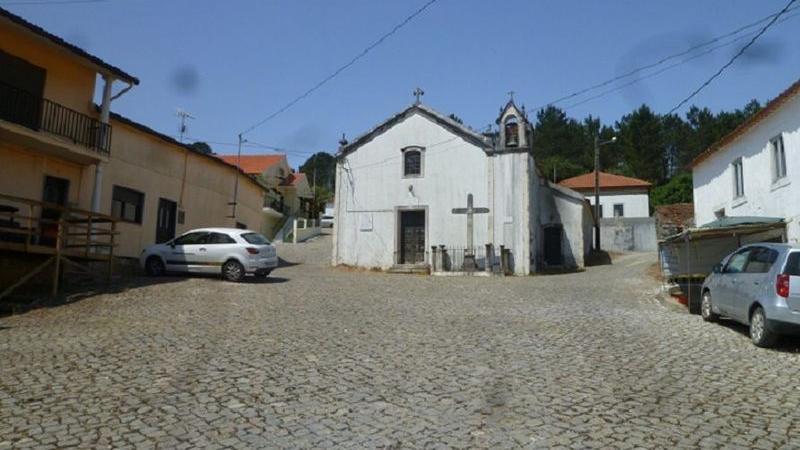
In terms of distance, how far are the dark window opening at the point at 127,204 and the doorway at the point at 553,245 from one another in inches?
759

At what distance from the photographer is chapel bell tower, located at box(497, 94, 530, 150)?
81.5 ft

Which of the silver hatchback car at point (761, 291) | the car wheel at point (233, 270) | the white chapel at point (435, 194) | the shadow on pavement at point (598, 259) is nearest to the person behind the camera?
the silver hatchback car at point (761, 291)

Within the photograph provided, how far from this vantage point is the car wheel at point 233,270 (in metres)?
17.2

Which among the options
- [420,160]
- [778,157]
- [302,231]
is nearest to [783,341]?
[778,157]

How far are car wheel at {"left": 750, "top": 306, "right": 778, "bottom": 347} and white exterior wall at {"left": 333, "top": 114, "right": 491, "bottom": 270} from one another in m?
15.3

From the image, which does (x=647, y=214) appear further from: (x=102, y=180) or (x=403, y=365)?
(x=403, y=365)

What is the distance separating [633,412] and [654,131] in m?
62.2

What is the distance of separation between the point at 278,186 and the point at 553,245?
1210 inches

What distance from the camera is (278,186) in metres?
53.4

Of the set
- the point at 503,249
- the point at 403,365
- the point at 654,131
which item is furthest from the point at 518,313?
the point at 654,131

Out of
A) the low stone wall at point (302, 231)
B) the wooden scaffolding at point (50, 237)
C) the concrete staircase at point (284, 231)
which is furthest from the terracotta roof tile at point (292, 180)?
the wooden scaffolding at point (50, 237)

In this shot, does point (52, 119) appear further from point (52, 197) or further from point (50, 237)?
point (50, 237)

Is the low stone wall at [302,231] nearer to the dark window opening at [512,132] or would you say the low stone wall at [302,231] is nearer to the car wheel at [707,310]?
the dark window opening at [512,132]

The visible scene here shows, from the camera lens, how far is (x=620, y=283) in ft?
63.0
